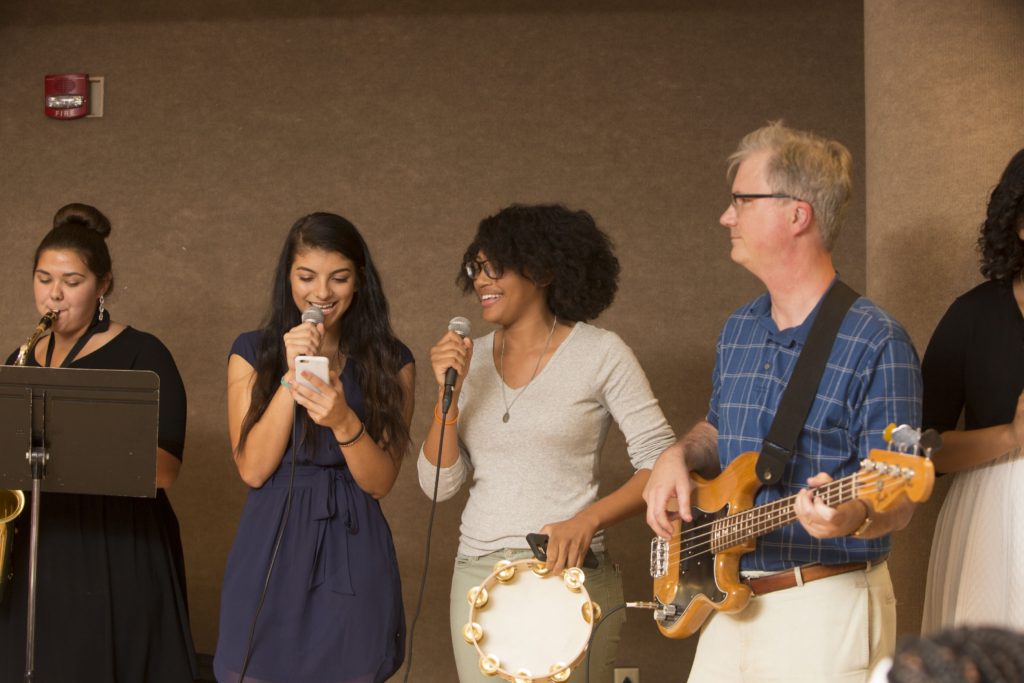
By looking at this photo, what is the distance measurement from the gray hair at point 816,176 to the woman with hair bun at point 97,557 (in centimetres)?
192

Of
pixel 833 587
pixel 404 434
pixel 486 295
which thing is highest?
pixel 486 295

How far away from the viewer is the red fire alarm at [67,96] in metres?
5.10

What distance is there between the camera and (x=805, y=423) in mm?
2041

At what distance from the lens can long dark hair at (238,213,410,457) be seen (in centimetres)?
286

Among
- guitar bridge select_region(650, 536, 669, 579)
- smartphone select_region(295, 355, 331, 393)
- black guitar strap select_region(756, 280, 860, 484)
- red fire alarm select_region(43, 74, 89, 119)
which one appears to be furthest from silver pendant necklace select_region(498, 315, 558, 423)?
red fire alarm select_region(43, 74, 89, 119)

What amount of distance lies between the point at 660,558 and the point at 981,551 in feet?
2.61

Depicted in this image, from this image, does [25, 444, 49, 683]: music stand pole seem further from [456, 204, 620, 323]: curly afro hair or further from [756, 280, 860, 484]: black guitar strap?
[756, 280, 860, 484]: black guitar strap

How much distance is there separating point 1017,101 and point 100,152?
399cm

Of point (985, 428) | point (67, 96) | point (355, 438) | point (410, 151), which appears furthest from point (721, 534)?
point (67, 96)

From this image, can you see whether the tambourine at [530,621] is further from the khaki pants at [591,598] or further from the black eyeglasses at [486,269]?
the black eyeglasses at [486,269]

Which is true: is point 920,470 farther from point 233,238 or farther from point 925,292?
point 233,238

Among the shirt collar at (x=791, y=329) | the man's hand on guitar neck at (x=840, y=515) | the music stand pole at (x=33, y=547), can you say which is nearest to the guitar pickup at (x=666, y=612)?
the man's hand on guitar neck at (x=840, y=515)

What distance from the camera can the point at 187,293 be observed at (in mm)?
5035

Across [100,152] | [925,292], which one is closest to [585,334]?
[925,292]
